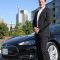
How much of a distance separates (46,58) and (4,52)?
65.8 inches

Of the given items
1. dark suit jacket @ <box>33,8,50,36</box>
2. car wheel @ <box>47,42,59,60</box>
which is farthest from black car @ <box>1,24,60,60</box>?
dark suit jacket @ <box>33,8,50,36</box>

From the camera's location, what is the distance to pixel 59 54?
743cm

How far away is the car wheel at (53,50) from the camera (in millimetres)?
7145

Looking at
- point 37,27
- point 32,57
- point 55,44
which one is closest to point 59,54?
point 55,44

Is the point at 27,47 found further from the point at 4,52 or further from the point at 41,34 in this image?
the point at 41,34

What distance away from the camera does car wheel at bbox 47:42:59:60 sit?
7145 millimetres

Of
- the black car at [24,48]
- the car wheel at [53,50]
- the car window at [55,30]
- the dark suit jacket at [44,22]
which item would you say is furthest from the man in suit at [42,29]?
the car window at [55,30]

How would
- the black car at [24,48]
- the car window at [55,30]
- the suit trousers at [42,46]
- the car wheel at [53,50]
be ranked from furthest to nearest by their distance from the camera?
the car window at [55,30] → the car wheel at [53,50] → the black car at [24,48] → the suit trousers at [42,46]

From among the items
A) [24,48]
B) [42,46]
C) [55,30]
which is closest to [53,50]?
[55,30]

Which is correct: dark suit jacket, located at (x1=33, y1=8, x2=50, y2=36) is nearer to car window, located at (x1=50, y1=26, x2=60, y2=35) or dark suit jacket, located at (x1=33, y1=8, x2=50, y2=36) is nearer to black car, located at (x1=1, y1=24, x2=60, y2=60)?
black car, located at (x1=1, y1=24, x2=60, y2=60)

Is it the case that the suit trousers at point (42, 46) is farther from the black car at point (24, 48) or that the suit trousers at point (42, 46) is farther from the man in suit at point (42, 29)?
the black car at point (24, 48)

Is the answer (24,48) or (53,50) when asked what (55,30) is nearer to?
(53,50)

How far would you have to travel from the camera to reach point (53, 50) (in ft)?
23.8

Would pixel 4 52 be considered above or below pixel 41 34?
below
